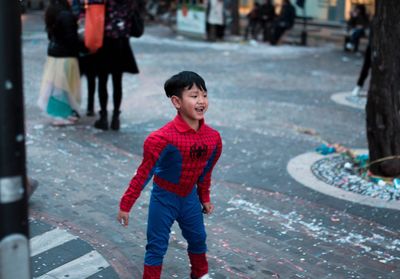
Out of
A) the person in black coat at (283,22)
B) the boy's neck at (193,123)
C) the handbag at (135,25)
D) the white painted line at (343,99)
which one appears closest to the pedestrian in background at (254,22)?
the person in black coat at (283,22)

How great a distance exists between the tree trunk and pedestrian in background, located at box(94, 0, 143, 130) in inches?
124

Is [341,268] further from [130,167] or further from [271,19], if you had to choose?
[271,19]

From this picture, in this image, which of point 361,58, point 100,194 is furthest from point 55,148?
point 361,58

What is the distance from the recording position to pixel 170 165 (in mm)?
3818

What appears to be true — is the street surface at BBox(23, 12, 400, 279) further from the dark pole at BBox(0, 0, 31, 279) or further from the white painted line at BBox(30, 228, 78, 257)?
the dark pole at BBox(0, 0, 31, 279)

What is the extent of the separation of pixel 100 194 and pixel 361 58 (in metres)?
13.0

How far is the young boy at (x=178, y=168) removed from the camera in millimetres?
3766

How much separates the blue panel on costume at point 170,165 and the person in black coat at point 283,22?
16618 mm

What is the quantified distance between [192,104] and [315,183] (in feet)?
10.5

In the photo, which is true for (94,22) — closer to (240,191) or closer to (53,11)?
(53,11)

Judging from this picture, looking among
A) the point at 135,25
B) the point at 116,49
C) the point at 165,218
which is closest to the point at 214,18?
the point at 135,25

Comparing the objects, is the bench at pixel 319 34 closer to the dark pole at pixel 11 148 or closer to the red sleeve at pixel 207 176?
the red sleeve at pixel 207 176

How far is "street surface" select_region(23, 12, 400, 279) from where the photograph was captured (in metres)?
4.82

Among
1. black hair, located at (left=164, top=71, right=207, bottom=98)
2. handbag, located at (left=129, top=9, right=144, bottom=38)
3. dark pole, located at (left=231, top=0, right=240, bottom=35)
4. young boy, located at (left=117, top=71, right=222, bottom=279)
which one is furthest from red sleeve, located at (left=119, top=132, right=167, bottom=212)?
dark pole, located at (left=231, top=0, right=240, bottom=35)
